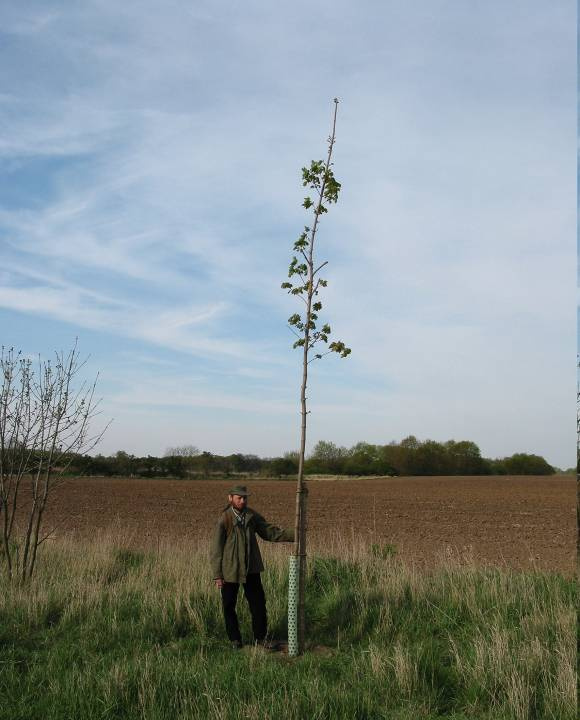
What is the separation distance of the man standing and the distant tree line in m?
61.5

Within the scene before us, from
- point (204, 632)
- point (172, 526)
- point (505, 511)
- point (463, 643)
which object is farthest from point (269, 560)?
point (505, 511)

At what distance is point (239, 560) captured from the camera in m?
6.90

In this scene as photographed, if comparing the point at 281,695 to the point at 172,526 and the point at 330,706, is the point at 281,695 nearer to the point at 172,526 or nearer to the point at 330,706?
the point at 330,706

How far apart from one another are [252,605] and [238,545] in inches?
25.4

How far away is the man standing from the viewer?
269 inches

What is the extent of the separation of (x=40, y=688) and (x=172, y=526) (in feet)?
56.9

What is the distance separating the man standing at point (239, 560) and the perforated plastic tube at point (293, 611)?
1.42ft

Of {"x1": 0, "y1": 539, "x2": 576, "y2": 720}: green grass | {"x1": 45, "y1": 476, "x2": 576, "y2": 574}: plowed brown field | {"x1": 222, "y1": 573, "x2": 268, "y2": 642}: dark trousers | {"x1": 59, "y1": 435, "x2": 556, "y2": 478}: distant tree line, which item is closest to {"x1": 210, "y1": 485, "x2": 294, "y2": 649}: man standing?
{"x1": 222, "y1": 573, "x2": 268, "y2": 642}: dark trousers

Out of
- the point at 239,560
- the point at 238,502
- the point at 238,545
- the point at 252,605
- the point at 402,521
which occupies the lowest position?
the point at 402,521

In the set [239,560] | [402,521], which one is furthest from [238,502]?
[402,521]

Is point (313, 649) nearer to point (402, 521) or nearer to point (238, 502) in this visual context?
point (238, 502)

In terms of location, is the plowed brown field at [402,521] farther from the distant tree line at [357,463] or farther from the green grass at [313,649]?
the distant tree line at [357,463]

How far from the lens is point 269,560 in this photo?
403 inches

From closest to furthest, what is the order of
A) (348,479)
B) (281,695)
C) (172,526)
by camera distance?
1. (281,695)
2. (172,526)
3. (348,479)
